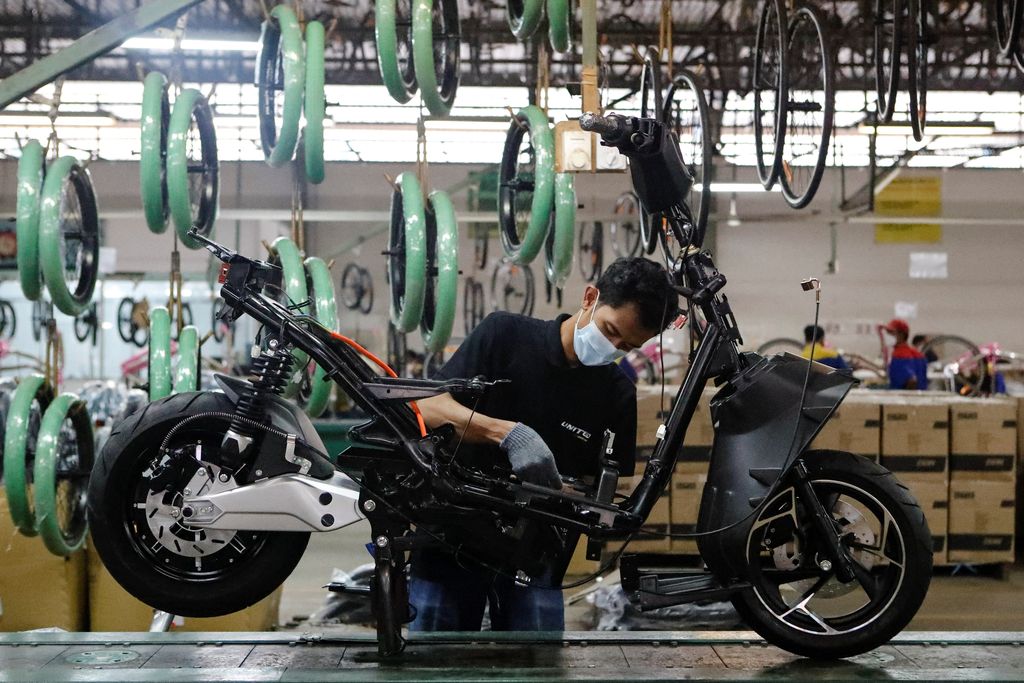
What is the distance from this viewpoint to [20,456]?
13.1ft

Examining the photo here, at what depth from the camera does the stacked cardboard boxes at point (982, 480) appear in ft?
21.5

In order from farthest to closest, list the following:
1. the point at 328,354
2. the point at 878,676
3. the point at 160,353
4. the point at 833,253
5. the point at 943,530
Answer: the point at 833,253 → the point at 943,530 → the point at 160,353 → the point at 328,354 → the point at 878,676

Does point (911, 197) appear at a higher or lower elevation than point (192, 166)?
higher

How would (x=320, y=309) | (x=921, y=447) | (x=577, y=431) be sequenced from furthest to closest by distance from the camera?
(x=921, y=447), (x=320, y=309), (x=577, y=431)

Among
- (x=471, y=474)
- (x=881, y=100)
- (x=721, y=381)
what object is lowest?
(x=471, y=474)

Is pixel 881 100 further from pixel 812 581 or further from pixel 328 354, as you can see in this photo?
pixel 328 354

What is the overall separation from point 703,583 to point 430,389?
831 millimetres

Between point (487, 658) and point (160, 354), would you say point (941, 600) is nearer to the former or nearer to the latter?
point (487, 658)

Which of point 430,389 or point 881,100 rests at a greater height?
point 881,100

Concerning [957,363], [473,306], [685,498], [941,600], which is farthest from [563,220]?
[473,306]

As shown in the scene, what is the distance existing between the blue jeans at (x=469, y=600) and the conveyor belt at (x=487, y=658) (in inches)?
8.2

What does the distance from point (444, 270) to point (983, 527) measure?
15.2ft

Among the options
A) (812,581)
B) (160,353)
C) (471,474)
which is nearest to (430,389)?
(471,474)

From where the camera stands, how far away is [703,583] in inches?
100
